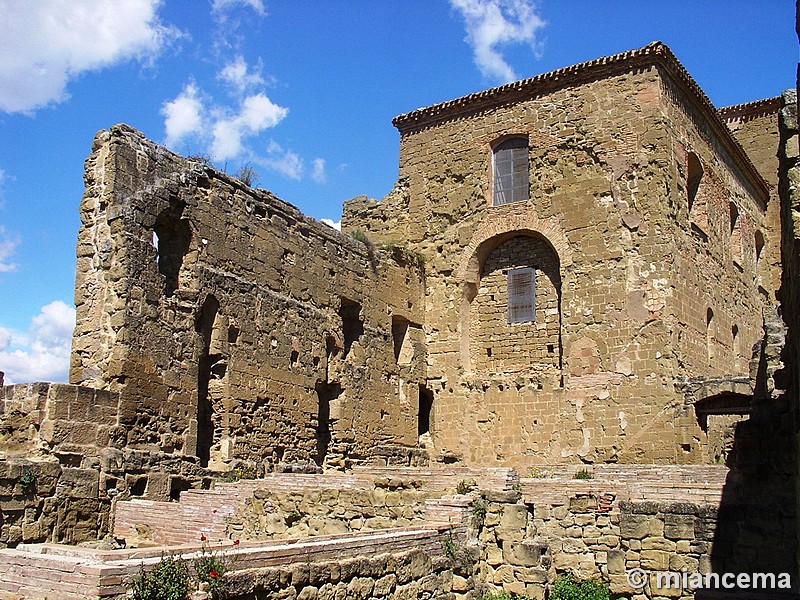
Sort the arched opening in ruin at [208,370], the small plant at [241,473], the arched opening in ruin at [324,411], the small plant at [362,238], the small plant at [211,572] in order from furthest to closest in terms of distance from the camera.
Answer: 1. the small plant at [362,238]
2. the arched opening in ruin at [324,411]
3. the arched opening in ruin at [208,370]
4. the small plant at [241,473]
5. the small plant at [211,572]

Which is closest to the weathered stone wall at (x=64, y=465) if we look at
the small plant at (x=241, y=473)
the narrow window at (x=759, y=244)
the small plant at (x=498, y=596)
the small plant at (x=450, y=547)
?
the small plant at (x=241, y=473)

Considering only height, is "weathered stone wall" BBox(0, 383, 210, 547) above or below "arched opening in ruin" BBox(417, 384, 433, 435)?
below

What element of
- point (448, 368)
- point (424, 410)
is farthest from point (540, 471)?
point (424, 410)

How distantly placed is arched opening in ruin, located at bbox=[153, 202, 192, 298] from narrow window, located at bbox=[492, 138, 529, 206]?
794 cm

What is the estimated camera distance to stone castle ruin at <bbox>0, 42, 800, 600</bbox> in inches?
359

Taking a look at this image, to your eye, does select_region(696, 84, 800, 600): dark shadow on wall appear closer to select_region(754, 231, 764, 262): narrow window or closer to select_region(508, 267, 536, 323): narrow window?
select_region(508, 267, 536, 323): narrow window

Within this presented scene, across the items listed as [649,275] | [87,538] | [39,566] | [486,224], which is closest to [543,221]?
[486,224]

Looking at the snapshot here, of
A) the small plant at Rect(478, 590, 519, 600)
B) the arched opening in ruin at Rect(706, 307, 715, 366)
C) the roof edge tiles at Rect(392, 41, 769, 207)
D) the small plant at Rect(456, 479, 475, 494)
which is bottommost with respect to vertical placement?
the small plant at Rect(478, 590, 519, 600)

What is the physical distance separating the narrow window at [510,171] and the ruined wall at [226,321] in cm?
305

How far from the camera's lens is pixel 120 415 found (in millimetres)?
12484

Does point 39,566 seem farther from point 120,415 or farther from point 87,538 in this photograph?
point 120,415

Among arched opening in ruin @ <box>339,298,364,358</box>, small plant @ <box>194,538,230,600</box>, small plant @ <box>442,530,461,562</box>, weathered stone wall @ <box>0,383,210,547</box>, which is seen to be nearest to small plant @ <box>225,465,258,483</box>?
weathered stone wall @ <box>0,383,210,547</box>

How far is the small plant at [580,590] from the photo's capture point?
9594 millimetres

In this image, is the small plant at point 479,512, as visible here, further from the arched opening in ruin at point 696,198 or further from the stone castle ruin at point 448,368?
the arched opening in ruin at point 696,198
